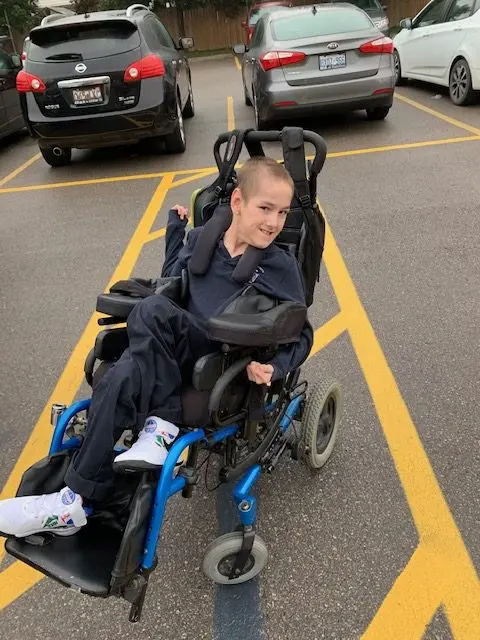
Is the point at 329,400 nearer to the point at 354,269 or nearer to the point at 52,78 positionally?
the point at 354,269

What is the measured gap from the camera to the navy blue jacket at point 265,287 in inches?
81.2

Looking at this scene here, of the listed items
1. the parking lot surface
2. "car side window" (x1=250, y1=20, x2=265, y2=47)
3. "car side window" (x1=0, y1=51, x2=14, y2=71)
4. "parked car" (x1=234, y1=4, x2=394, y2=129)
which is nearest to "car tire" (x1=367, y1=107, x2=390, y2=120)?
"parked car" (x1=234, y1=4, x2=394, y2=129)

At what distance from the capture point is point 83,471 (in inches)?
73.2

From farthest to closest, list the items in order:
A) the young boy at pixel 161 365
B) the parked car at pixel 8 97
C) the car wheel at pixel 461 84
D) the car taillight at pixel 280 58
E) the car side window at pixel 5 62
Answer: the car side window at pixel 5 62
the parked car at pixel 8 97
the car wheel at pixel 461 84
the car taillight at pixel 280 58
the young boy at pixel 161 365

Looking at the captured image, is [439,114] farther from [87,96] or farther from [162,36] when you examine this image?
[87,96]

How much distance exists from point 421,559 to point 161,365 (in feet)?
4.06

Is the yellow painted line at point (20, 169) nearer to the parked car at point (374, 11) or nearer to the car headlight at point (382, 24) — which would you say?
the car headlight at point (382, 24)

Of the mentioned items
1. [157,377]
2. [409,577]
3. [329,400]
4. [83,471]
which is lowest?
[409,577]

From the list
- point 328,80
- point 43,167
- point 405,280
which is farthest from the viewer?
point 43,167

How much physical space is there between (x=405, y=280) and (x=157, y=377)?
273 centimetres

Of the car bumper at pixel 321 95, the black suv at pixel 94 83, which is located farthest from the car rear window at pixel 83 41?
the car bumper at pixel 321 95

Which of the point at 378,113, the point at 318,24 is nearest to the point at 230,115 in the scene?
the point at 318,24

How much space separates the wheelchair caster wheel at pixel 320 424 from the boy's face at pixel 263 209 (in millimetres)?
780

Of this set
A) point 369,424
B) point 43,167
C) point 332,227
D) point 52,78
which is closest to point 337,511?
point 369,424
